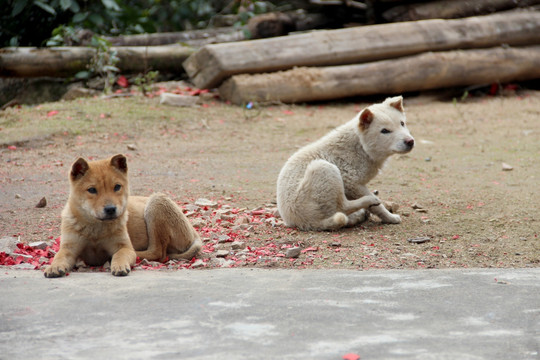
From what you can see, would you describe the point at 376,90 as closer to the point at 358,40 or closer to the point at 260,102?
the point at 358,40

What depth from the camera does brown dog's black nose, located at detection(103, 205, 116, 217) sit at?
525cm

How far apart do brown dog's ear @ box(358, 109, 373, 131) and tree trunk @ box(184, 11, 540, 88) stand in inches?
241

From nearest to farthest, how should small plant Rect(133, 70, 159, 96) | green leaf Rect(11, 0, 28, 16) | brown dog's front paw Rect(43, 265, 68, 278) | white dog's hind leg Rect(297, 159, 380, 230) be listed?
brown dog's front paw Rect(43, 265, 68, 278) < white dog's hind leg Rect(297, 159, 380, 230) < small plant Rect(133, 70, 159, 96) < green leaf Rect(11, 0, 28, 16)

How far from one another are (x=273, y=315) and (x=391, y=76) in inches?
404

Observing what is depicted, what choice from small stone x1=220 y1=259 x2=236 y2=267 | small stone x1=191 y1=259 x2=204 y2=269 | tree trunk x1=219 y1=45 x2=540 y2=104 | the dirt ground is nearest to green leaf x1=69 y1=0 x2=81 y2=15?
the dirt ground

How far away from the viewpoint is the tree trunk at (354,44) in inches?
513

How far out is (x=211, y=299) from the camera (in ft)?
14.2

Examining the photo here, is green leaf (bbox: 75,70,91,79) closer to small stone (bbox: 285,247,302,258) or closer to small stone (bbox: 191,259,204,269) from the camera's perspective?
small stone (bbox: 191,259,204,269)

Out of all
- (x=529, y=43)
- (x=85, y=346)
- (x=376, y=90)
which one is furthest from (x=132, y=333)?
(x=529, y=43)

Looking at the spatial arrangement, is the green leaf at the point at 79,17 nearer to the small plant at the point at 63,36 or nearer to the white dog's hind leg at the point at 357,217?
the small plant at the point at 63,36

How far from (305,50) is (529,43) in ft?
17.1

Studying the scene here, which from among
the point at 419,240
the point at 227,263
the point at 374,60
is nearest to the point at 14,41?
the point at 374,60

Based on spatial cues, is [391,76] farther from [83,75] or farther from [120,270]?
[120,270]

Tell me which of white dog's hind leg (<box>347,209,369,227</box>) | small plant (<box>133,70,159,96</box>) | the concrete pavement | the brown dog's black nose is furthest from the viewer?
small plant (<box>133,70,159,96</box>)
